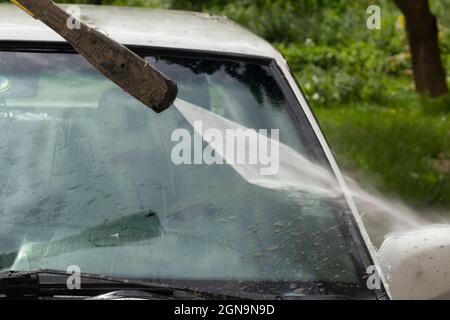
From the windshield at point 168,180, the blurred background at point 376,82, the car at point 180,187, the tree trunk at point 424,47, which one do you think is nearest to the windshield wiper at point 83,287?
the car at point 180,187

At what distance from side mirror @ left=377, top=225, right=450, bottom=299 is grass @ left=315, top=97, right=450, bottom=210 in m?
3.76

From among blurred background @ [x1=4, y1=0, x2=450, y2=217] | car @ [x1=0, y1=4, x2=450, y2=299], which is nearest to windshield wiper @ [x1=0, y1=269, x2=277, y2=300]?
A: car @ [x1=0, y1=4, x2=450, y2=299]

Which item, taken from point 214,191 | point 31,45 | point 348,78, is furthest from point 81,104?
point 348,78

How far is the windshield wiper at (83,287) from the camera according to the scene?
2.11m

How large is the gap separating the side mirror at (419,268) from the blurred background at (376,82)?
374 centimetres

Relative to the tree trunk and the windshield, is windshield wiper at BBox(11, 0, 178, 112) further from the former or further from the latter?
the tree trunk

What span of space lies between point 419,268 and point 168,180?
71 cm

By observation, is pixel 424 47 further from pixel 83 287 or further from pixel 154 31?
pixel 83 287

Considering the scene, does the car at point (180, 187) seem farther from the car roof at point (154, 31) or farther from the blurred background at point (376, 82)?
the blurred background at point (376, 82)

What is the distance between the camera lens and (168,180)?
2582 millimetres

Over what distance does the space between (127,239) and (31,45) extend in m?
0.78

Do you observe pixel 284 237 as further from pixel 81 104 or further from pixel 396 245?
pixel 81 104

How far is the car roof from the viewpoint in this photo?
9.41ft

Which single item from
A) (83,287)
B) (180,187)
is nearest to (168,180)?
(180,187)
